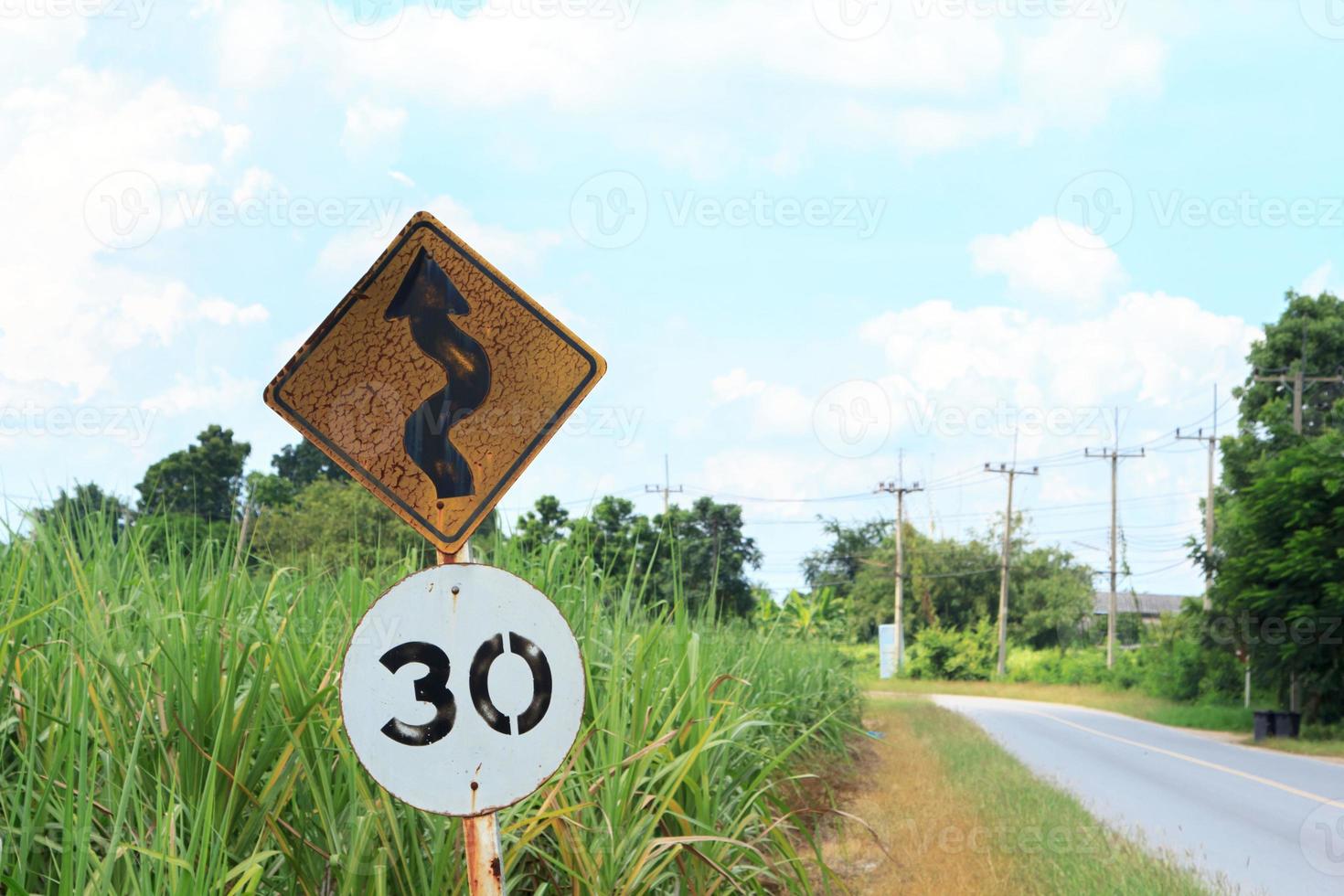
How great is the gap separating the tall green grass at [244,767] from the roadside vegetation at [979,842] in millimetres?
966

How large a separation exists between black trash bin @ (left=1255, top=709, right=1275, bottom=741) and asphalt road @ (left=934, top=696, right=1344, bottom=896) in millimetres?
983

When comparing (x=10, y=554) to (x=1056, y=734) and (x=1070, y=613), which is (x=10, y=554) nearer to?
(x=1056, y=734)

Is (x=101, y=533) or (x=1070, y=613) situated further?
(x=1070, y=613)

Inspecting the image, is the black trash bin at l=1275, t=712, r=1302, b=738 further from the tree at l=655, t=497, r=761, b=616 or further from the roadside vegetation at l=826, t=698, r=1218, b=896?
the roadside vegetation at l=826, t=698, r=1218, b=896

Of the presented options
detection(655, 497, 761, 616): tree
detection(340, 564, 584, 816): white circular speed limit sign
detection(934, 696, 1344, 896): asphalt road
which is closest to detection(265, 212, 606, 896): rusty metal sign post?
detection(340, 564, 584, 816): white circular speed limit sign

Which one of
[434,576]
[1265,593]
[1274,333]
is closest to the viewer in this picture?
[434,576]

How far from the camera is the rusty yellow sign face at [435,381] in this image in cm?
334

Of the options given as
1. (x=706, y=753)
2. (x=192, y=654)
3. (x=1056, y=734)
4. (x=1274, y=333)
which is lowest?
(x=1056, y=734)

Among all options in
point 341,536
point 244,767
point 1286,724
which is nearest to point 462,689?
point 244,767

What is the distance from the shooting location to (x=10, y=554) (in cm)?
513

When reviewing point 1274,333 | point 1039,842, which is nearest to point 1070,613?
point 1274,333

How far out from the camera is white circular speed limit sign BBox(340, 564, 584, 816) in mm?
3049

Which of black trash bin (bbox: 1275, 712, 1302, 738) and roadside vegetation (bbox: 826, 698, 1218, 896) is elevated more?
roadside vegetation (bbox: 826, 698, 1218, 896)

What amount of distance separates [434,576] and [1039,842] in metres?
6.96
